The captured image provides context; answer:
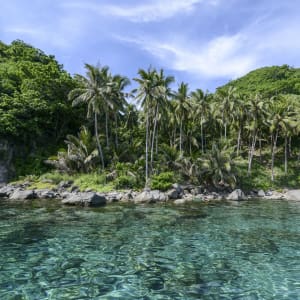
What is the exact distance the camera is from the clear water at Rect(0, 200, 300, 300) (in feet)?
25.4

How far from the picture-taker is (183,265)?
9703 millimetres

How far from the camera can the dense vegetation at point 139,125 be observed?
35.9m

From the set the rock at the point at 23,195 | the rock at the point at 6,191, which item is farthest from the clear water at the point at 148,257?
the rock at the point at 6,191

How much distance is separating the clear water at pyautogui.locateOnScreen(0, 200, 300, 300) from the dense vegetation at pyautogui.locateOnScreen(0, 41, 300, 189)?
16.0m

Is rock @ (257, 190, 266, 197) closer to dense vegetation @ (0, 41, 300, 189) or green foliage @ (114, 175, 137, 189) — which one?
dense vegetation @ (0, 41, 300, 189)

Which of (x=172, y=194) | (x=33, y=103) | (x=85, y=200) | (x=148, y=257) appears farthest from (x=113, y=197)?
(x=33, y=103)

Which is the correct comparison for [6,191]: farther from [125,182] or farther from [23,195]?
[125,182]

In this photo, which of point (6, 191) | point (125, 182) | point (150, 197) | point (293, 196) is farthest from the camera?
point (125, 182)

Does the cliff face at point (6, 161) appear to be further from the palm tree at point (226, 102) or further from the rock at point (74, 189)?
the palm tree at point (226, 102)

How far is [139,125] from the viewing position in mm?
53562

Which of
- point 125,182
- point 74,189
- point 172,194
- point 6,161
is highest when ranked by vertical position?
point 6,161

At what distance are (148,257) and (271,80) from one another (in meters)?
86.1

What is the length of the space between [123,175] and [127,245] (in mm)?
22129

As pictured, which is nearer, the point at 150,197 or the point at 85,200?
the point at 85,200
